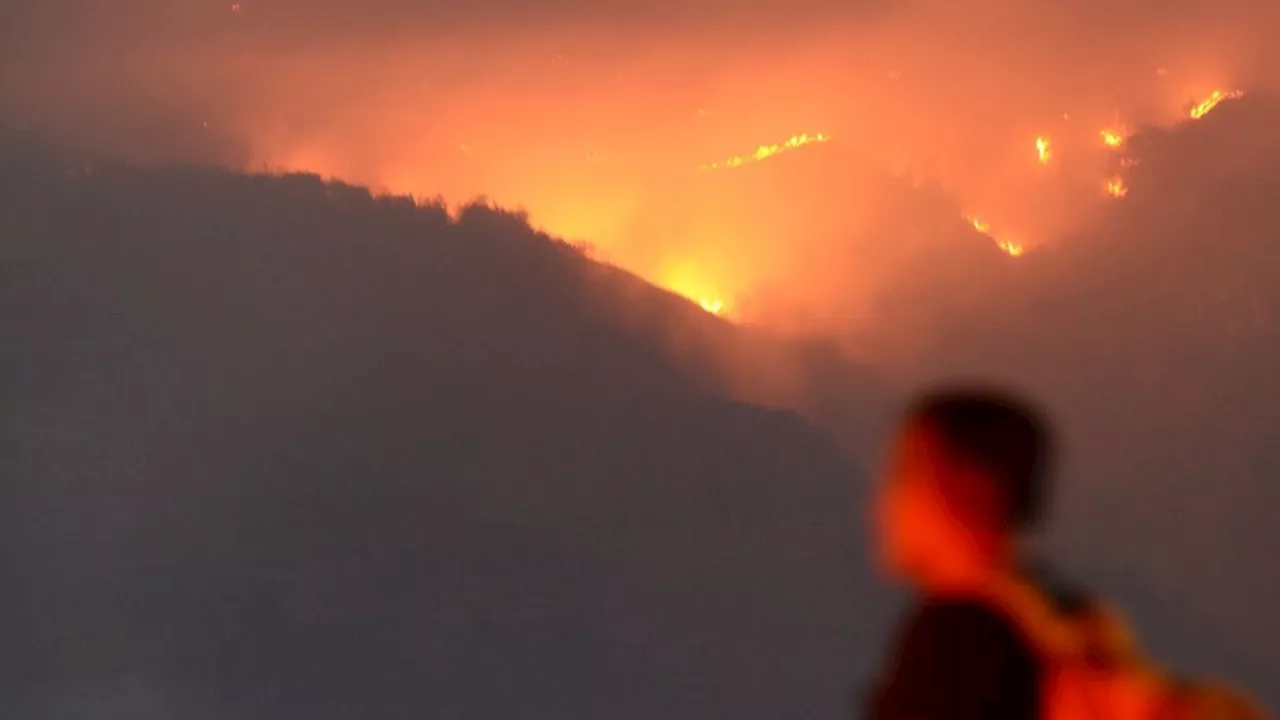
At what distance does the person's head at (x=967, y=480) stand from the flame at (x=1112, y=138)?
2704mm

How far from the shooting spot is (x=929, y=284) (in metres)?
3.25

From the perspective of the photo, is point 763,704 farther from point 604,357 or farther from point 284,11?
point 284,11

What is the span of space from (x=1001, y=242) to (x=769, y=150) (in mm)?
671

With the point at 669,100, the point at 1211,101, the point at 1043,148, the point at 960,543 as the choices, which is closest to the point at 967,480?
the point at 960,543

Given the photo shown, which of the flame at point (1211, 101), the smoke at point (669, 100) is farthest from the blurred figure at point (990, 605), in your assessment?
the flame at point (1211, 101)

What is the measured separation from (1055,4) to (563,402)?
163cm

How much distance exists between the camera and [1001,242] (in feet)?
10.5

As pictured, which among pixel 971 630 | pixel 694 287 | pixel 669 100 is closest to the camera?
pixel 971 630

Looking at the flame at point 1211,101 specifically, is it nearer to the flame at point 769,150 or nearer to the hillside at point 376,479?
the flame at point 769,150

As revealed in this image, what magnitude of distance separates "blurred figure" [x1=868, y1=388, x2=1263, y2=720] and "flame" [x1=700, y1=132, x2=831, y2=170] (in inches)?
99.2

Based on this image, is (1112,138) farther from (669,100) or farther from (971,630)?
(971,630)

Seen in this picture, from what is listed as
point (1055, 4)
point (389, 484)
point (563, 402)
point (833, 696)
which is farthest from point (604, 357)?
point (1055, 4)

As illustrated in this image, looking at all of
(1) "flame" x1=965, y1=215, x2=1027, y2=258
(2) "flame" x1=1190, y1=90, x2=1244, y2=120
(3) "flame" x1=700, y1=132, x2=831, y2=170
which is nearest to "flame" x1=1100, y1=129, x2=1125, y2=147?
(2) "flame" x1=1190, y1=90, x2=1244, y2=120

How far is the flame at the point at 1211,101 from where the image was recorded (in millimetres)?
3078
